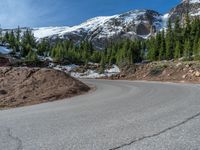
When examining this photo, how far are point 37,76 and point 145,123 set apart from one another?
16444 mm

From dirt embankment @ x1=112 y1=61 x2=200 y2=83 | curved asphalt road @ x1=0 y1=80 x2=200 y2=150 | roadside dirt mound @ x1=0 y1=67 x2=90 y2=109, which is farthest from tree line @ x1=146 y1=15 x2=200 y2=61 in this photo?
curved asphalt road @ x1=0 y1=80 x2=200 y2=150

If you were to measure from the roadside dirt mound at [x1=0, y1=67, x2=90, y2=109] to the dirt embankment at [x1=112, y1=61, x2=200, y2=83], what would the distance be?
616 inches

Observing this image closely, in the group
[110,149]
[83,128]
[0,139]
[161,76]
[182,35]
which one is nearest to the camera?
[110,149]

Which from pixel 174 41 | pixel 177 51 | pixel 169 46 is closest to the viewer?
pixel 177 51

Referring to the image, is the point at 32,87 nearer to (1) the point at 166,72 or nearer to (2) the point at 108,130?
(2) the point at 108,130

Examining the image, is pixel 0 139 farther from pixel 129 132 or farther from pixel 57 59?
pixel 57 59

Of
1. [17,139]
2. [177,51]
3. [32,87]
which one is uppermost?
[177,51]

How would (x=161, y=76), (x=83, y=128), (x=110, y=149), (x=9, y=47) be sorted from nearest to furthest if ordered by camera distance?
(x=110, y=149) → (x=83, y=128) → (x=161, y=76) → (x=9, y=47)

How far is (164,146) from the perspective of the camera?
23.5 feet

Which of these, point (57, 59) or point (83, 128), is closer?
point (83, 128)

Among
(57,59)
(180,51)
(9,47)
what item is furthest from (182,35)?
(9,47)

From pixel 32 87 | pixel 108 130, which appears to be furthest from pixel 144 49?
pixel 108 130

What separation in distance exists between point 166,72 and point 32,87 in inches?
1054

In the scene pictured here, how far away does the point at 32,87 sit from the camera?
2294 centimetres
